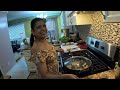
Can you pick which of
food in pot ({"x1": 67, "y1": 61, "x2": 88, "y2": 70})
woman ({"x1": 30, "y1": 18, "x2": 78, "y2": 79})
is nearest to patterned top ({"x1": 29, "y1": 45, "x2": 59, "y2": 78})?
woman ({"x1": 30, "y1": 18, "x2": 78, "y2": 79})

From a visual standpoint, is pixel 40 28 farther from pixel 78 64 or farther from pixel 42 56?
pixel 78 64

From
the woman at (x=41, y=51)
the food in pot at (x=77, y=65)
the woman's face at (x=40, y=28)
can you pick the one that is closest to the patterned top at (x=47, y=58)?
the woman at (x=41, y=51)

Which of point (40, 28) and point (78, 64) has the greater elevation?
point (40, 28)

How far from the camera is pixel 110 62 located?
1.01 m

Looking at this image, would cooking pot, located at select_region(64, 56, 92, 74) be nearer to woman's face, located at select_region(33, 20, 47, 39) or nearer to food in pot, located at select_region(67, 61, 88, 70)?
food in pot, located at select_region(67, 61, 88, 70)

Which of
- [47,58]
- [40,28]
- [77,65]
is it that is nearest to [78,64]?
[77,65]

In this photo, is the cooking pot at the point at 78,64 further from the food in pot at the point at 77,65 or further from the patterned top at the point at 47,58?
the patterned top at the point at 47,58
